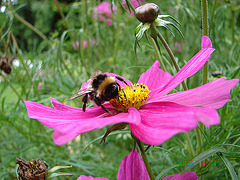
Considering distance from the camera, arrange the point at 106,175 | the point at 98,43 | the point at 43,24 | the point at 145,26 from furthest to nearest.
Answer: the point at 43,24 → the point at 98,43 → the point at 106,175 → the point at 145,26

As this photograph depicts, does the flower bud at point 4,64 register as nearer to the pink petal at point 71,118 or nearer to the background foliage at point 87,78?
the background foliage at point 87,78

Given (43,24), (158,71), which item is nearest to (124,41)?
(158,71)

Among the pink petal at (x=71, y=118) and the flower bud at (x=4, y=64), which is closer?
the pink petal at (x=71, y=118)

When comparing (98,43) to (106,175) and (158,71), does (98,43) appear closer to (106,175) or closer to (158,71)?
(106,175)

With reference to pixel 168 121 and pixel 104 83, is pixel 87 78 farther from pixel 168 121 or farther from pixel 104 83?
pixel 168 121

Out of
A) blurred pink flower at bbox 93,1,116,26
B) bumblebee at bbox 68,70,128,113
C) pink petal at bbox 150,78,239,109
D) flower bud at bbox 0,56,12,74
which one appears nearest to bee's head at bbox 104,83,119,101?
bumblebee at bbox 68,70,128,113

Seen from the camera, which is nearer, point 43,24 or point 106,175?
point 106,175

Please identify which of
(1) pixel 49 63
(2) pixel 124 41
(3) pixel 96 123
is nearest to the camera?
(3) pixel 96 123

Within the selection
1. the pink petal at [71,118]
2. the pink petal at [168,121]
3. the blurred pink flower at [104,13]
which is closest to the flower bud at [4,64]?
the pink petal at [71,118]
